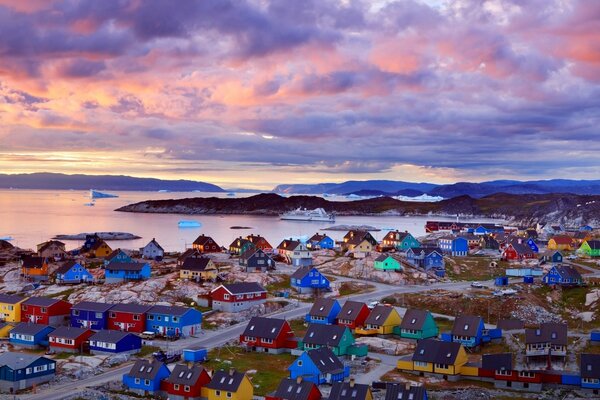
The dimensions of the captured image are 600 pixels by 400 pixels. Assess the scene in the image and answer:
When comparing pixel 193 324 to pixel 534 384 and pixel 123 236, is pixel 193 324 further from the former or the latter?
pixel 123 236

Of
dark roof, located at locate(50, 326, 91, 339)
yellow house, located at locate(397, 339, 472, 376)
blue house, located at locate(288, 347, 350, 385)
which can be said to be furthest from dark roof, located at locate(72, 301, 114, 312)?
yellow house, located at locate(397, 339, 472, 376)

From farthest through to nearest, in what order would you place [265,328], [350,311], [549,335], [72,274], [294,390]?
[72,274] < [350,311] < [265,328] < [549,335] < [294,390]

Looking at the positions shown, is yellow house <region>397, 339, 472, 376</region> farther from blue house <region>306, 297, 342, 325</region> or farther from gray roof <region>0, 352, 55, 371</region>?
gray roof <region>0, 352, 55, 371</region>

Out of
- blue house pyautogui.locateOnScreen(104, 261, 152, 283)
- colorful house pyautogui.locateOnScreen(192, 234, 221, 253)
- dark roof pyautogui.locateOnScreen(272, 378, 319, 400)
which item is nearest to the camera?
dark roof pyautogui.locateOnScreen(272, 378, 319, 400)

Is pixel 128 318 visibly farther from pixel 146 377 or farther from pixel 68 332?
pixel 146 377

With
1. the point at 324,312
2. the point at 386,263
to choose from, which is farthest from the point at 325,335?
the point at 386,263

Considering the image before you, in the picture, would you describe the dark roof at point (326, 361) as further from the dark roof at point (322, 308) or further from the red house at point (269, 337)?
the dark roof at point (322, 308)
